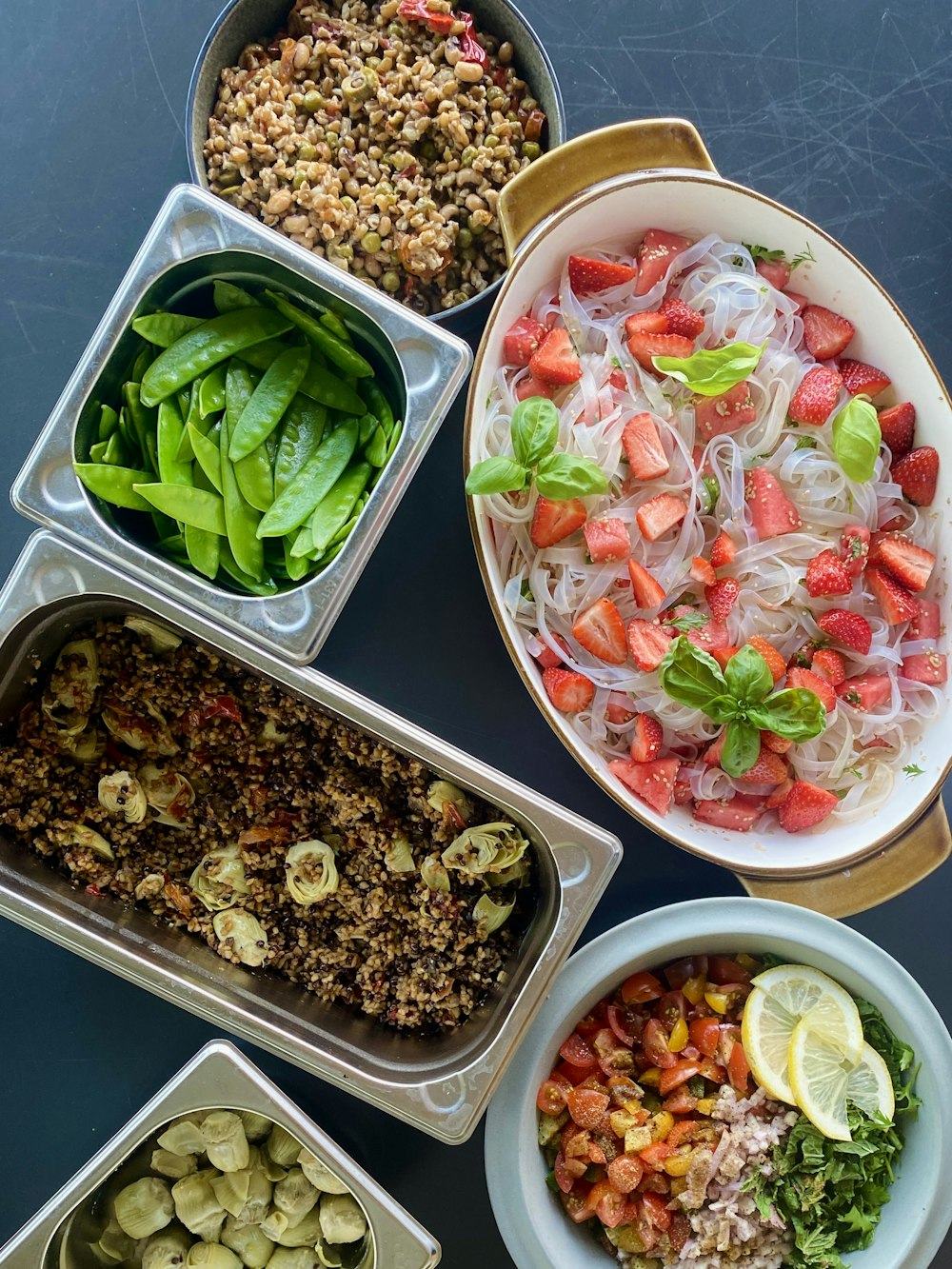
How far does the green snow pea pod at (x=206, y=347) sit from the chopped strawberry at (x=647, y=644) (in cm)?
90

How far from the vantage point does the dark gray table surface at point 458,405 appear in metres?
2.19

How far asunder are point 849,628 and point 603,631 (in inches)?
19.9

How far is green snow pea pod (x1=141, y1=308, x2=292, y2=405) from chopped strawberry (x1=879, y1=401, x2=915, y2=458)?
123cm

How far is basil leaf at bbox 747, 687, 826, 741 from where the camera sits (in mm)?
1842

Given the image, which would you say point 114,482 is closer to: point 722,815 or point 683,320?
point 683,320

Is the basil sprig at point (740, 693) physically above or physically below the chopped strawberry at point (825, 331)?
below

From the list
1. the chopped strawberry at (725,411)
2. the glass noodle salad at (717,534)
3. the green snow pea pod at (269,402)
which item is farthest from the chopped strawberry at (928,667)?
the green snow pea pod at (269,402)

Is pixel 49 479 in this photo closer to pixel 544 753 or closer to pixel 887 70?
pixel 544 753

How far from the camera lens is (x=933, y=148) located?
2285mm

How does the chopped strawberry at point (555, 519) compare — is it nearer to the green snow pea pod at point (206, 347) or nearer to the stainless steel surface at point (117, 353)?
the stainless steel surface at point (117, 353)

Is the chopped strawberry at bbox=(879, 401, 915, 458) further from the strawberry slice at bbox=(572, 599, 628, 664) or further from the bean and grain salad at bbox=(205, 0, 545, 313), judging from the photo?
the bean and grain salad at bbox=(205, 0, 545, 313)

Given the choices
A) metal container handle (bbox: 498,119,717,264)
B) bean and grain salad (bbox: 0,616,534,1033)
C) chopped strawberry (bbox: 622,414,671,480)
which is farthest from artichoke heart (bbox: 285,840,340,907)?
metal container handle (bbox: 498,119,717,264)

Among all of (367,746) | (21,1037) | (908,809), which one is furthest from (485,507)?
(21,1037)

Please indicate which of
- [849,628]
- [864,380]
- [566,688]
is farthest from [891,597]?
[566,688]
